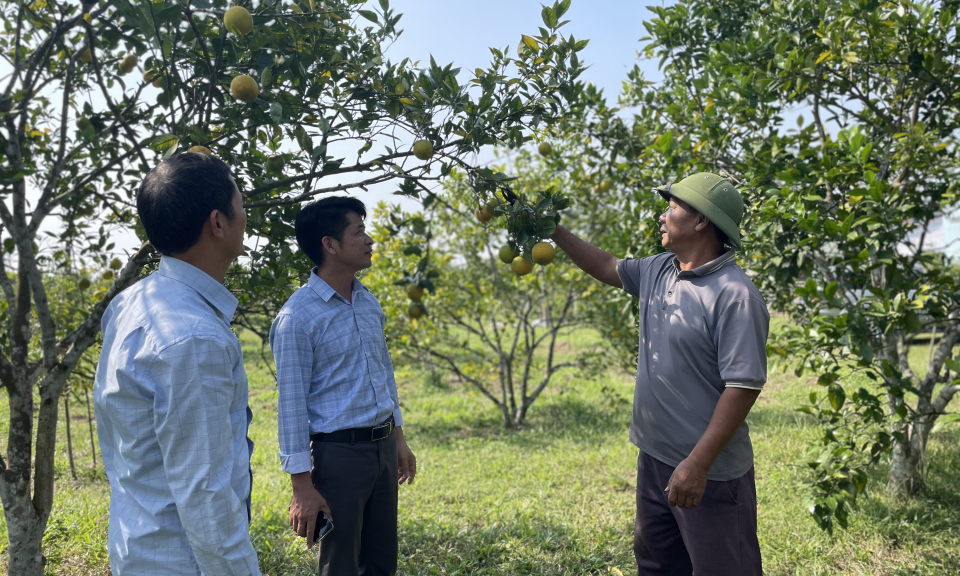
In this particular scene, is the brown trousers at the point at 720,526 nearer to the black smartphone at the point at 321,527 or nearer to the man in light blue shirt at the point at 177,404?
the black smartphone at the point at 321,527

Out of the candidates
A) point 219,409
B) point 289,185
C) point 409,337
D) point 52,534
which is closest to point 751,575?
point 219,409

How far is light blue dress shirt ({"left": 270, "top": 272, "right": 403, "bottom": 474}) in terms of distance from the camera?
2004mm

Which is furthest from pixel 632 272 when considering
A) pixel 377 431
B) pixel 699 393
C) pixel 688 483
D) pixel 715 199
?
pixel 377 431

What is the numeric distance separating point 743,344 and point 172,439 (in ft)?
4.81

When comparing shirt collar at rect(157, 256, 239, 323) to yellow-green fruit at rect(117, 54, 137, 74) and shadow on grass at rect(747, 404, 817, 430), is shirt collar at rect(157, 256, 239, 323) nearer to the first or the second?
yellow-green fruit at rect(117, 54, 137, 74)

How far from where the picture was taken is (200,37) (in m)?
1.98

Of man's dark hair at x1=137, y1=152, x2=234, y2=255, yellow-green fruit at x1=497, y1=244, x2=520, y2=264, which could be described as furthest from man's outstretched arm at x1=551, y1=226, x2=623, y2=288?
man's dark hair at x1=137, y1=152, x2=234, y2=255

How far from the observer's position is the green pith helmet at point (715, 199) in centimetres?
196

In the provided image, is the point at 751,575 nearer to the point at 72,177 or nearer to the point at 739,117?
the point at 739,117

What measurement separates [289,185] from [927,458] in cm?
428

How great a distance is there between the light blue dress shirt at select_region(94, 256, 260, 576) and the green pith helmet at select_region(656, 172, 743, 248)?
1422 mm

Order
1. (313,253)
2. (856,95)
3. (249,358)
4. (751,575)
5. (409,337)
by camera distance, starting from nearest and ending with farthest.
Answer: (751,575) → (313,253) → (856,95) → (409,337) → (249,358)

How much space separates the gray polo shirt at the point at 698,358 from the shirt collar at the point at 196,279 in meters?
1.32

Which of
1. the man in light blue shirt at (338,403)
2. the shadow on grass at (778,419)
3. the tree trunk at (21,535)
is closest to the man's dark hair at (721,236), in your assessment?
the man in light blue shirt at (338,403)
